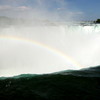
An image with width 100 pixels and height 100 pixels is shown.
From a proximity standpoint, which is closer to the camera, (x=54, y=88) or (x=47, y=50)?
(x=54, y=88)

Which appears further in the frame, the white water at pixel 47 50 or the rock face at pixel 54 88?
the white water at pixel 47 50

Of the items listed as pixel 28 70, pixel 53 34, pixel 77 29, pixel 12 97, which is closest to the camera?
pixel 12 97

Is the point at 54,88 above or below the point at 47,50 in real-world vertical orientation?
below

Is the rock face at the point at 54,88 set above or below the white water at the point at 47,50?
below

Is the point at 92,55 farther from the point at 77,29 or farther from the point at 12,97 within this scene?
the point at 12,97

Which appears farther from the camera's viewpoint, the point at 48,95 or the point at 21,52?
the point at 21,52

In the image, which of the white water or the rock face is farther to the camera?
the white water

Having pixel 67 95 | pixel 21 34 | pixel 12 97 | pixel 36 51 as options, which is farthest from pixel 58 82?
pixel 21 34

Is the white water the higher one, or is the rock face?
the white water
